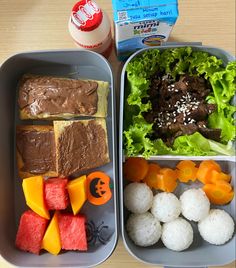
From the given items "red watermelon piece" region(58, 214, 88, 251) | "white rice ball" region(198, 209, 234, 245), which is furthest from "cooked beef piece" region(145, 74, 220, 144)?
"red watermelon piece" region(58, 214, 88, 251)

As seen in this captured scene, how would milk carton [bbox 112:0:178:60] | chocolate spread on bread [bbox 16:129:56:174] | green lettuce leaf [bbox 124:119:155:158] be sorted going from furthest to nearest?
chocolate spread on bread [bbox 16:129:56:174]
green lettuce leaf [bbox 124:119:155:158]
milk carton [bbox 112:0:178:60]

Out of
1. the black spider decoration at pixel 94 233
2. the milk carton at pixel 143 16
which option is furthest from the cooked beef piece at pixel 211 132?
the black spider decoration at pixel 94 233

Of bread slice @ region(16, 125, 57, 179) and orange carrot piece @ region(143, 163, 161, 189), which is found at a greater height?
bread slice @ region(16, 125, 57, 179)

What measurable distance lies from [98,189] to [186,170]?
0.28 metres

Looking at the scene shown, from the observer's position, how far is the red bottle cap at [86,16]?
38.5 inches

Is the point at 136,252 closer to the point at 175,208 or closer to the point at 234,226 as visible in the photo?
the point at 175,208

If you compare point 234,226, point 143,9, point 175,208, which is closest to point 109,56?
point 143,9

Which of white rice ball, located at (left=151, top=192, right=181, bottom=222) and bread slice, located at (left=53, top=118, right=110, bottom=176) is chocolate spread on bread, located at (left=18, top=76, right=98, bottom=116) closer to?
bread slice, located at (left=53, top=118, right=110, bottom=176)

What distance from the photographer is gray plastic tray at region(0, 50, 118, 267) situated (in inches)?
42.0

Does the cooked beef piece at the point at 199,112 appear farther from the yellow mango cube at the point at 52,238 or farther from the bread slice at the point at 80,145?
the yellow mango cube at the point at 52,238

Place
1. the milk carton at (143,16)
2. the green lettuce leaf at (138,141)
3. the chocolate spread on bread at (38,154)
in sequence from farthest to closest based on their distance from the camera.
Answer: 1. the chocolate spread on bread at (38,154)
2. the green lettuce leaf at (138,141)
3. the milk carton at (143,16)

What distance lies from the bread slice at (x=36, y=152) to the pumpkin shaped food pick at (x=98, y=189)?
12 centimetres

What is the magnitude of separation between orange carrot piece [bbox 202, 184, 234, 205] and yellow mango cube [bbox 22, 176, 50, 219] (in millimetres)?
487

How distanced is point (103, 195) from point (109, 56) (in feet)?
1.44
